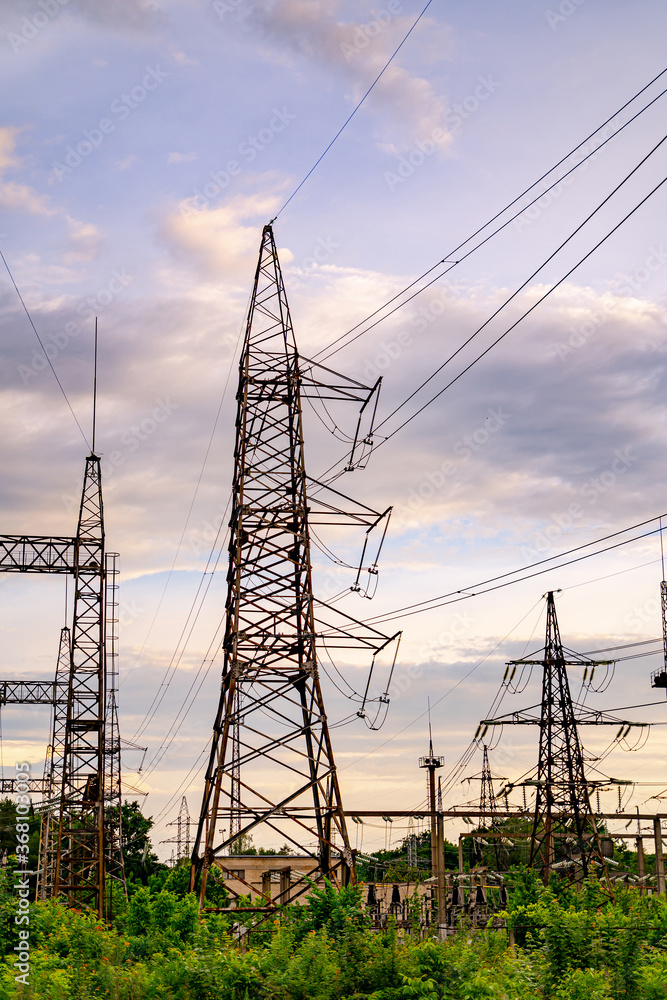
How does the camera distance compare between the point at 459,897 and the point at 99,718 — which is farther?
the point at 459,897

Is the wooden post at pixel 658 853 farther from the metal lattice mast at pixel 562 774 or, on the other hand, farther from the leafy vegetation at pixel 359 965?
the leafy vegetation at pixel 359 965

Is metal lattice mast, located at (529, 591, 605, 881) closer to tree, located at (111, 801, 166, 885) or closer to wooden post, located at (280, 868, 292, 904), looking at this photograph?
wooden post, located at (280, 868, 292, 904)

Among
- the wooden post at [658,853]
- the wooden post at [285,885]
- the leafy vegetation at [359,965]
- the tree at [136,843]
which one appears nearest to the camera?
the leafy vegetation at [359,965]

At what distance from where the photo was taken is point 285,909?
73.7ft

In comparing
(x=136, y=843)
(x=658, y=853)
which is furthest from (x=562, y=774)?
(x=136, y=843)

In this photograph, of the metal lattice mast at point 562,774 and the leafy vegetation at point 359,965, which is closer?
the leafy vegetation at point 359,965

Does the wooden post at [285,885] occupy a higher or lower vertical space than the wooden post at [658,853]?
higher

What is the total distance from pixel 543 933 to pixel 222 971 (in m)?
6.24

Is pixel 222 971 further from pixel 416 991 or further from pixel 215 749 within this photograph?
pixel 215 749

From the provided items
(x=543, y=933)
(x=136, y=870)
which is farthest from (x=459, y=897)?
(x=136, y=870)

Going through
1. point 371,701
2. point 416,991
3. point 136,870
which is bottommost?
point 136,870

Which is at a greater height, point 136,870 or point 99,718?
point 99,718

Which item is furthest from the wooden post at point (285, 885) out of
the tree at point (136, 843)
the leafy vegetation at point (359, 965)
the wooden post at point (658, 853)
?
the tree at point (136, 843)

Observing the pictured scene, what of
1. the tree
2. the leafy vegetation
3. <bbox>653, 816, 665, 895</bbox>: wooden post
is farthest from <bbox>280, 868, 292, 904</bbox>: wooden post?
the tree
